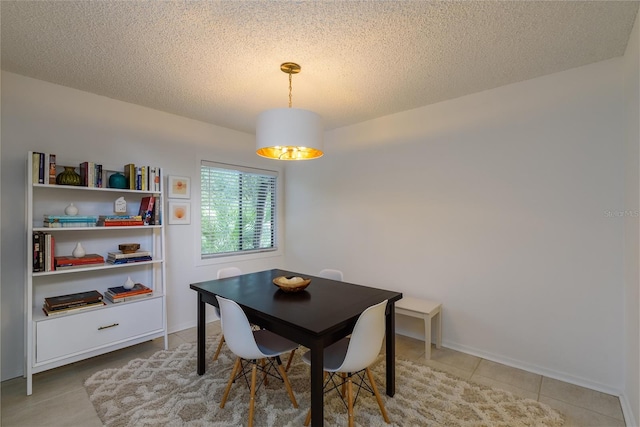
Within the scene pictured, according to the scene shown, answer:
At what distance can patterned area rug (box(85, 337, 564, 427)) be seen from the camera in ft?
6.13

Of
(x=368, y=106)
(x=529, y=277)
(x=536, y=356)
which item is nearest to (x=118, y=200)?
(x=368, y=106)

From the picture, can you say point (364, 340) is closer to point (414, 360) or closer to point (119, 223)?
point (414, 360)

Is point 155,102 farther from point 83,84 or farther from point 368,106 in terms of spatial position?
point 368,106

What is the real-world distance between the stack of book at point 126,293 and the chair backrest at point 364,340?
7.01 ft

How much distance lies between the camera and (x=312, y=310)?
183cm

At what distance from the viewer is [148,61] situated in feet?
7.26

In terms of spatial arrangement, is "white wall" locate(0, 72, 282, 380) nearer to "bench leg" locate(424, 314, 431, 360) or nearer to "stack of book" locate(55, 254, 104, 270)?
"stack of book" locate(55, 254, 104, 270)

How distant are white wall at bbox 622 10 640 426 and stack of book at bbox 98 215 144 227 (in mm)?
3847

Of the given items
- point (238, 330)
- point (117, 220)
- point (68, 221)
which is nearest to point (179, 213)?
point (117, 220)

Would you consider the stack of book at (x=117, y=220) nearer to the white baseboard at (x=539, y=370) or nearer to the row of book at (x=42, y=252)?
the row of book at (x=42, y=252)

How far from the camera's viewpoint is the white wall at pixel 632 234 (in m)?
1.76

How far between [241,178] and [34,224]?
7.25 feet

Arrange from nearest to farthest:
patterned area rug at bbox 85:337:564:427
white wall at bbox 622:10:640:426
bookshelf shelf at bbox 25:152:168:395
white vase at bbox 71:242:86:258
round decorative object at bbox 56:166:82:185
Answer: white wall at bbox 622:10:640:426 → patterned area rug at bbox 85:337:564:427 → bookshelf shelf at bbox 25:152:168:395 → round decorative object at bbox 56:166:82:185 → white vase at bbox 71:242:86:258

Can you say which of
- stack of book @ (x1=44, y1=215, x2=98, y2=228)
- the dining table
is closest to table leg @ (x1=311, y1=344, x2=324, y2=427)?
the dining table
